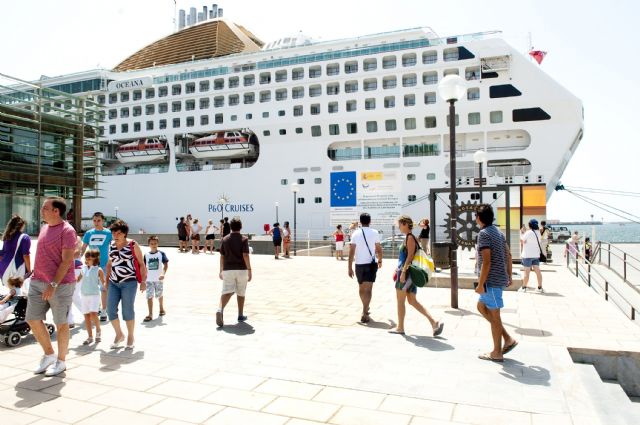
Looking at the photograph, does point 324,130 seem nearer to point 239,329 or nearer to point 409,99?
point 409,99

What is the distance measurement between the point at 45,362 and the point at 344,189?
75.3 ft

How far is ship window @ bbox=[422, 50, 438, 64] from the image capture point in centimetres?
2636

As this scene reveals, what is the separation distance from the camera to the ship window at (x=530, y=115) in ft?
78.6

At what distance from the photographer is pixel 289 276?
1203 centimetres

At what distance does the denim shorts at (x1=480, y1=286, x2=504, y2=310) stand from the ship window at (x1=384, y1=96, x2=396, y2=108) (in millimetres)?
23363

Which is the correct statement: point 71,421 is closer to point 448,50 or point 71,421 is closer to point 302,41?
point 448,50

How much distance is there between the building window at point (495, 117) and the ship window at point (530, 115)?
2.50ft

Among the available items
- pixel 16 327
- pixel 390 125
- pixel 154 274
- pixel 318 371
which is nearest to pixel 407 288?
pixel 318 371

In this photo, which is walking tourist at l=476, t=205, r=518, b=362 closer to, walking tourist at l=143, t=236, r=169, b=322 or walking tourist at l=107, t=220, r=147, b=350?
walking tourist at l=107, t=220, r=147, b=350

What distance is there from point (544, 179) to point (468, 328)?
65.9 ft

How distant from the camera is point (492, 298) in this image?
4633mm

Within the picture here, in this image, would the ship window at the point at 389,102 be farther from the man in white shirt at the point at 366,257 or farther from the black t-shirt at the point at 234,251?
the black t-shirt at the point at 234,251

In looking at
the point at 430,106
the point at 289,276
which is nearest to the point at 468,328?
the point at 289,276

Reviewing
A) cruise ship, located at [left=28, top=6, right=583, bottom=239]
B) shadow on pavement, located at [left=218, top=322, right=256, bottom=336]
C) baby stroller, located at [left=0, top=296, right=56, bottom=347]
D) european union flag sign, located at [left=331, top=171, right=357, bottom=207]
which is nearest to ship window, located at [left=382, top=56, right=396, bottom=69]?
cruise ship, located at [left=28, top=6, right=583, bottom=239]
